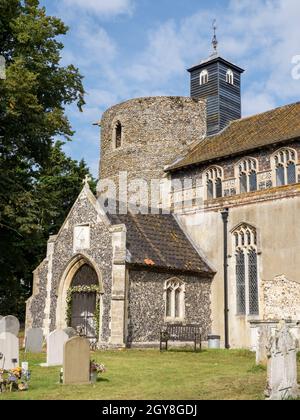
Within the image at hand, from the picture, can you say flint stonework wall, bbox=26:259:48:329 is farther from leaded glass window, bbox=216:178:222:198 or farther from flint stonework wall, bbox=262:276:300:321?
flint stonework wall, bbox=262:276:300:321

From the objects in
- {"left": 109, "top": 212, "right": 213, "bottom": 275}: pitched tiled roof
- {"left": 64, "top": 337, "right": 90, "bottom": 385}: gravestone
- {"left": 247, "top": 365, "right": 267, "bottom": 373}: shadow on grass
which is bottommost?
{"left": 247, "top": 365, "right": 267, "bottom": 373}: shadow on grass

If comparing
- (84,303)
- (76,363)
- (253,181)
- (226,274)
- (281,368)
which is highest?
(253,181)

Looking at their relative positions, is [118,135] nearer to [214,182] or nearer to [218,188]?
[214,182]

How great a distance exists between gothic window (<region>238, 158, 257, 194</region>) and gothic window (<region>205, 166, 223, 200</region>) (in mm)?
1123

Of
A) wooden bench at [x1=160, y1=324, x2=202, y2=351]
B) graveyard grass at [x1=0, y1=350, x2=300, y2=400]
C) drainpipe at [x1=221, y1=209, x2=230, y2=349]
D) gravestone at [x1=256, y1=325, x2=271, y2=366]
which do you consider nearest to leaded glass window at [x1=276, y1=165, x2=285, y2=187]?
drainpipe at [x1=221, y1=209, x2=230, y2=349]

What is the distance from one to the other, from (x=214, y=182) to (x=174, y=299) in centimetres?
612

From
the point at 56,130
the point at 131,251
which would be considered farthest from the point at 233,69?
the point at 131,251

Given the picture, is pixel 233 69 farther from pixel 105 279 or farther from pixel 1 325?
pixel 1 325

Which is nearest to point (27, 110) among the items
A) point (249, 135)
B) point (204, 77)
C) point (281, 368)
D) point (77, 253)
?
point (77, 253)

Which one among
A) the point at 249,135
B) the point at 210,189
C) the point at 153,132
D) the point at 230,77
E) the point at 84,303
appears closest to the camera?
the point at 84,303

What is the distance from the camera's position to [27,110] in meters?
22.8

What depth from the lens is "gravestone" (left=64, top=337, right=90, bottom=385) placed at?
37.2ft

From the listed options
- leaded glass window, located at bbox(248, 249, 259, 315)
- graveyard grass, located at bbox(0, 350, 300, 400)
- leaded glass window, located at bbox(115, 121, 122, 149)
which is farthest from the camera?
leaded glass window, located at bbox(115, 121, 122, 149)

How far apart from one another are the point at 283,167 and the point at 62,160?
2406cm
